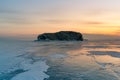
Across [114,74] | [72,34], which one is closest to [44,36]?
[72,34]

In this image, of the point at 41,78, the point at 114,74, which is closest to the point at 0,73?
the point at 41,78

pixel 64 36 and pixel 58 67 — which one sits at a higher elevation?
pixel 64 36

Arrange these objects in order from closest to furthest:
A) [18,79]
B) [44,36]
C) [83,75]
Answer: [18,79], [83,75], [44,36]

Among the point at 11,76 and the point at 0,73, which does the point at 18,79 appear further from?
the point at 0,73

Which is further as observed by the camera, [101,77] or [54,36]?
[54,36]

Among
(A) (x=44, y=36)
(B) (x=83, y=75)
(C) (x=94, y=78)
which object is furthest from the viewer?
(A) (x=44, y=36)

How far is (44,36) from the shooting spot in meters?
120

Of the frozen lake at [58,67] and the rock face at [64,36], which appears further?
the rock face at [64,36]

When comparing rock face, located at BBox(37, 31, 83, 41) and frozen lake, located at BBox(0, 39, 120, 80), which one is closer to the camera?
frozen lake, located at BBox(0, 39, 120, 80)

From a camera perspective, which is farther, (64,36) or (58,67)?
(64,36)

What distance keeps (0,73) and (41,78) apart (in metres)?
2.77

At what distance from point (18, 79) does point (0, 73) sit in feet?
6.40

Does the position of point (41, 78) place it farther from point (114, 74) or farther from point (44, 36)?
point (44, 36)

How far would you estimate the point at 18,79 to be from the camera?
1168cm
